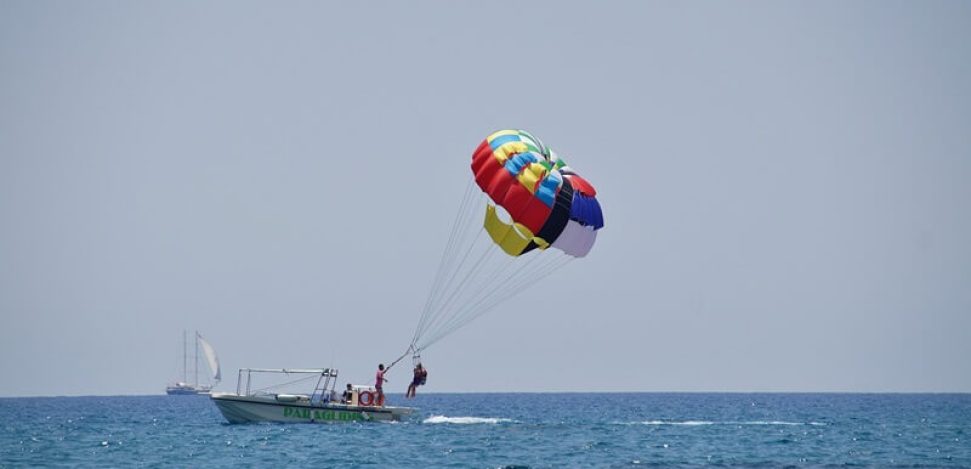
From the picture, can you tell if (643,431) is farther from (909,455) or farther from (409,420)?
(909,455)

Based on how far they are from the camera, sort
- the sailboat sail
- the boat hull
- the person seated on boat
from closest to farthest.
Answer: the boat hull, the person seated on boat, the sailboat sail

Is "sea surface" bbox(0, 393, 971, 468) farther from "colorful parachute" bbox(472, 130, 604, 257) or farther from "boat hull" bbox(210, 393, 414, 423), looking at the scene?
"colorful parachute" bbox(472, 130, 604, 257)

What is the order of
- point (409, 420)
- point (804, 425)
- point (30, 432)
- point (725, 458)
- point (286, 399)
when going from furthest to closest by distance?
point (804, 425), point (30, 432), point (409, 420), point (286, 399), point (725, 458)

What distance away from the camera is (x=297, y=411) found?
53.8m

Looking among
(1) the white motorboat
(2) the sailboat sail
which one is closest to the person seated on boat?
(1) the white motorboat

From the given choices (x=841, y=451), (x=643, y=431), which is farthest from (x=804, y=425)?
(x=841, y=451)

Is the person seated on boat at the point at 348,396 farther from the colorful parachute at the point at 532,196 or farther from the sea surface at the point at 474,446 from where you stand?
the colorful parachute at the point at 532,196

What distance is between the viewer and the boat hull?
53.8 metres

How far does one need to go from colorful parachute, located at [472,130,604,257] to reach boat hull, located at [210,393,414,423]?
33.8ft

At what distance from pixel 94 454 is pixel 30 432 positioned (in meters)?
20.2

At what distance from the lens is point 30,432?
64625 millimetres

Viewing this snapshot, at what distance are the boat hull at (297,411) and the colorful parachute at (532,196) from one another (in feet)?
33.8

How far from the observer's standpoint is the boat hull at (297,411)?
5378 centimetres

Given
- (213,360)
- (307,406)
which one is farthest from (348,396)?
(213,360)
